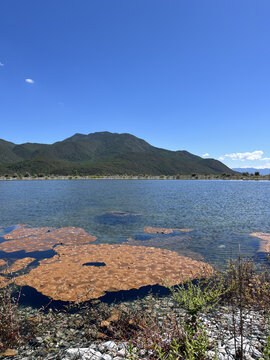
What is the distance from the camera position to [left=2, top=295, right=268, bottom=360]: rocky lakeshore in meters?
6.57

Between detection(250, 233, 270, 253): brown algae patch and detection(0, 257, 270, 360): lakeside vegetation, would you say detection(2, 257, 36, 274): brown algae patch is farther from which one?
detection(250, 233, 270, 253): brown algae patch

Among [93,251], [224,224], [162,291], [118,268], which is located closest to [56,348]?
[162,291]

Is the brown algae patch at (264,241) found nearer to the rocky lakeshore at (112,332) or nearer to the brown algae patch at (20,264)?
the rocky lakeshore at (112,332)

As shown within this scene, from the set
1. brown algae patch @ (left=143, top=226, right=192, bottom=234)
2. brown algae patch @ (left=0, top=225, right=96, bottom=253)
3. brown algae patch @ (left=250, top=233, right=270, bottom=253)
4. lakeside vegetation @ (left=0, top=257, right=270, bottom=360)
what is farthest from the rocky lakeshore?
brown algae patch @ (left=143, top=226, right=192, bottom=234)

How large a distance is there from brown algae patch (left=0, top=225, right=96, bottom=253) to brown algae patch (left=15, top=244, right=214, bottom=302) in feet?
7.28

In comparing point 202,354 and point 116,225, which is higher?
point 202,354

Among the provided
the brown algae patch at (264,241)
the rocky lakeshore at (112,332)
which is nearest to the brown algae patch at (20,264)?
the rocky lakeshore at (112,332)

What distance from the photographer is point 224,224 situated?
28328mm

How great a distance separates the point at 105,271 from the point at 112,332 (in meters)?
6.41

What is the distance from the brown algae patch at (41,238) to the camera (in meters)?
19.5

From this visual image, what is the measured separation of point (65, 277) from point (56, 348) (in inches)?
249

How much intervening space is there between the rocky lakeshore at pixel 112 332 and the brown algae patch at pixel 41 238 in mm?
10650

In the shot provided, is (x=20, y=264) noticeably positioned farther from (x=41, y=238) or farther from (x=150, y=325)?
(x=150, y=325)

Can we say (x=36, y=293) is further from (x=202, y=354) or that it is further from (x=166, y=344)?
(x=202, y=354)
